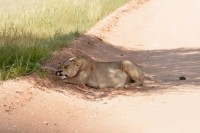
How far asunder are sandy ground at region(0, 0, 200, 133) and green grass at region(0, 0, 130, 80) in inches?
11.6

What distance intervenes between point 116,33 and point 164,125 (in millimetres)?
11110

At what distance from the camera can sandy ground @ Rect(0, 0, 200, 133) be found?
8.12 metres

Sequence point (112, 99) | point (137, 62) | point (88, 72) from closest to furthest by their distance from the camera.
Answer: point (112, 99), point (88, 72), point (137, 62)

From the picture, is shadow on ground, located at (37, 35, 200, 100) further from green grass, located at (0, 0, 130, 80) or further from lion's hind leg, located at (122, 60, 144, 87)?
green grass, located at (0, 0, 130, 80)

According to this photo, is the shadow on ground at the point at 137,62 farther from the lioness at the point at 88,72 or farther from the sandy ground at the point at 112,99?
the lioness at the point at 88,72

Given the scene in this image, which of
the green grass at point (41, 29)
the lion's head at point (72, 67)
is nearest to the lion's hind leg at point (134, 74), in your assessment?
the lion's head at point (72, 67)

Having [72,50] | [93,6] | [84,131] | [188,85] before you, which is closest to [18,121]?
[84,131]

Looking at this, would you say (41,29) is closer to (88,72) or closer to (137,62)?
(137,62)

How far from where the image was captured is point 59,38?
15.1 meters

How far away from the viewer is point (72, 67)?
10875mm

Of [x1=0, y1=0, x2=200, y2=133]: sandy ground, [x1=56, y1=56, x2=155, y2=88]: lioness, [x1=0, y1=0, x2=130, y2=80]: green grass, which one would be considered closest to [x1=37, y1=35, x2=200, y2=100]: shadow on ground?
[x1=0, y1=0, x2=200, y2=133]: sandy ground

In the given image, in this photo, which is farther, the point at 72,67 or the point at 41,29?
the point at 41,29

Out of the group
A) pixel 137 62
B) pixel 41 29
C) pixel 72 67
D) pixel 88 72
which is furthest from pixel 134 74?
pixel 41 29

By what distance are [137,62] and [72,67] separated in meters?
3.69
